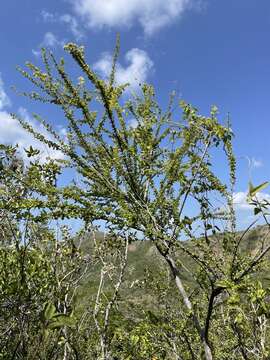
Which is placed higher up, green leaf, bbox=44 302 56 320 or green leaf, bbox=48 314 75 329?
green leaf, bbox=44 302 56 320

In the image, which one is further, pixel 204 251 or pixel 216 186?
pixel 216 186

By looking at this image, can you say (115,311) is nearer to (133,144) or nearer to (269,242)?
(133,144)

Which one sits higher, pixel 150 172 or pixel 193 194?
pixel 150 172

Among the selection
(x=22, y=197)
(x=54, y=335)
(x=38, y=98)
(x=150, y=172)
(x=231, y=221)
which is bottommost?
(x=54, y=335)

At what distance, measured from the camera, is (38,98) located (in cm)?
636

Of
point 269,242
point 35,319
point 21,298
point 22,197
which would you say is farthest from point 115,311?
point 269,242

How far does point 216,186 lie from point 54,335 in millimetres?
2727

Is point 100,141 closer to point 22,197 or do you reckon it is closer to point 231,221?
point 22,197

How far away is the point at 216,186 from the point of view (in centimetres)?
509

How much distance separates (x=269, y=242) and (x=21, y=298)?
125 inches

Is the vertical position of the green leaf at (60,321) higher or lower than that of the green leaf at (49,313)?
lower

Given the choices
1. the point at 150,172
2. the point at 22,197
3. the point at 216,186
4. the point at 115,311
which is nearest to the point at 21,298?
the point at 22,197

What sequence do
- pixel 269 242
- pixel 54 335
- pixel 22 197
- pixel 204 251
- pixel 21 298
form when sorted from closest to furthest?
1. pixel 269 242
2. pixel 54 335
3. pixel 204 251
4. pixel 21 298
5. pixel 22 197

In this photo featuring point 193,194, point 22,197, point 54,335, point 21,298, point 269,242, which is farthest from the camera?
point 22,197
